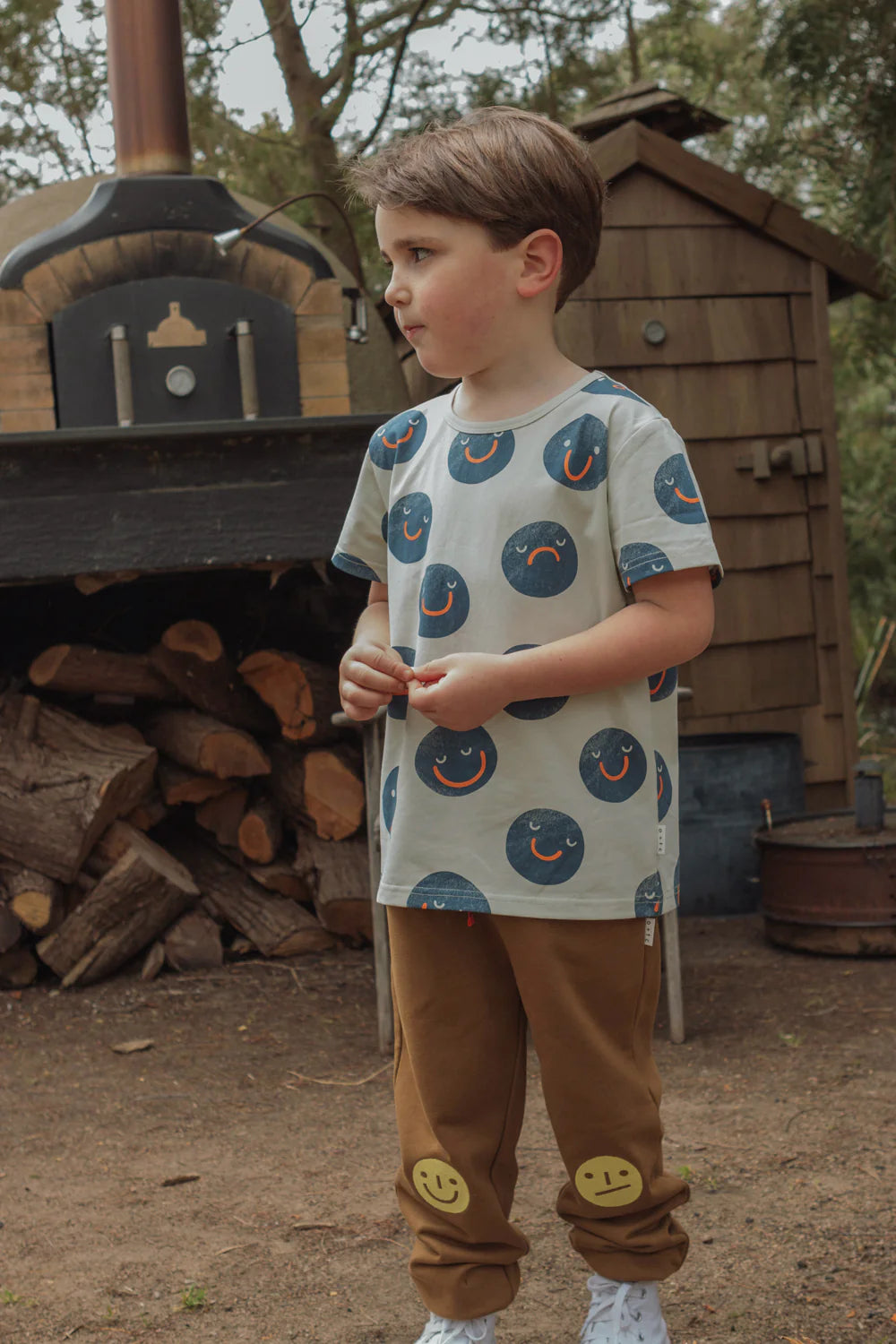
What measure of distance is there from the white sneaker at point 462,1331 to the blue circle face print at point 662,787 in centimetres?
59

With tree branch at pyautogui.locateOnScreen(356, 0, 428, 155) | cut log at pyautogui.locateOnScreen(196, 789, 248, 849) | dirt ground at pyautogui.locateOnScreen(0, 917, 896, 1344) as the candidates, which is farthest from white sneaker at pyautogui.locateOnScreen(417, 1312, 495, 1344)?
tree branch at pyautogui.locateOnScreen(356, 0, 428, 155)

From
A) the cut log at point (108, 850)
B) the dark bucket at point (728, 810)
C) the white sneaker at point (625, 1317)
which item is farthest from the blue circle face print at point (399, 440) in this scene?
the dark bucket at point (728, 810)

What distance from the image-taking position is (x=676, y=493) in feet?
4.32

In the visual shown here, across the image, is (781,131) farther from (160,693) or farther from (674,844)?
(674,844)

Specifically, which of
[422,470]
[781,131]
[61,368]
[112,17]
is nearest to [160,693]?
[61,368]

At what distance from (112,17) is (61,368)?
3.61 ft

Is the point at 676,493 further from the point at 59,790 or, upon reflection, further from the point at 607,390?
the point at 59,790

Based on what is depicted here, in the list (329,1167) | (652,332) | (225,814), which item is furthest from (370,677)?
(652,332)

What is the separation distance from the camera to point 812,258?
4684 millimetres

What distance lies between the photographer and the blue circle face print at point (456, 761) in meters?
1.35

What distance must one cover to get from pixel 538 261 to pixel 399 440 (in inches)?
10.7

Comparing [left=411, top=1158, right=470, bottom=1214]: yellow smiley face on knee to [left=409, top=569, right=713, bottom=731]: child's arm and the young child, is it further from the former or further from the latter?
[left=409, top=569, right=713, bottom=731]: child's arm

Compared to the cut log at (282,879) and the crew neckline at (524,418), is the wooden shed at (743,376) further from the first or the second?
the crew neckline at (524,418)

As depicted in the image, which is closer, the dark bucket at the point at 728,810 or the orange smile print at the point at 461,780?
the orange smile print at the point at 461,780
